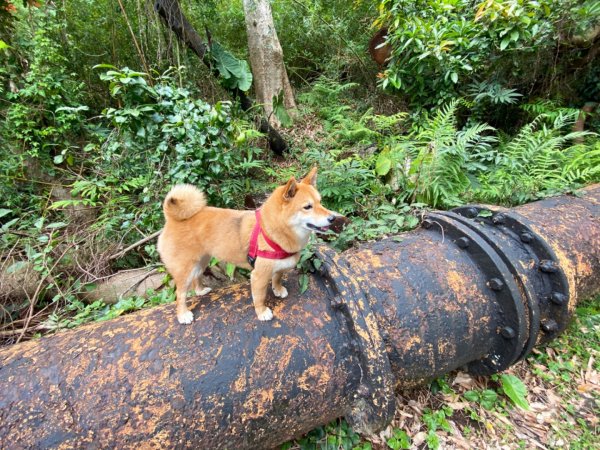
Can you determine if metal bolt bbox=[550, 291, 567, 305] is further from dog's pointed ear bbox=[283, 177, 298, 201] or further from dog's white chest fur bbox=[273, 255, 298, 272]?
dog's pointed ear bbox=[283, 177, 298, 201]

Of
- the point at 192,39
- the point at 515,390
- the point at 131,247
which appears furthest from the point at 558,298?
the point at 192,39

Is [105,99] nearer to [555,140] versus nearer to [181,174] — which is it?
[181,174]

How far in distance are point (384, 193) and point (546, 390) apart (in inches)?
87.3

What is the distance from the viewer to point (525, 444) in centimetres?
187

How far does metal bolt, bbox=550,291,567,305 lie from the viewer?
5.42 ft

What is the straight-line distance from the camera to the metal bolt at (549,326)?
1681mm

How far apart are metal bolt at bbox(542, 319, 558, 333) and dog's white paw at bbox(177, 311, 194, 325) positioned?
6.07 ft

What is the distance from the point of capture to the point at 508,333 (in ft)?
5.17

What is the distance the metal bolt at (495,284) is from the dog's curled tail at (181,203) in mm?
Answer: 1780

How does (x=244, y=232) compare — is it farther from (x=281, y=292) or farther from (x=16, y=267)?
(x=16, y=267)

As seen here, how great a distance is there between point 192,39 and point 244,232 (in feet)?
14.5

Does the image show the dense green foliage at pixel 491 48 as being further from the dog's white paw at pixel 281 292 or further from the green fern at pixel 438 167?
the dog's white paw at pixel 281 292

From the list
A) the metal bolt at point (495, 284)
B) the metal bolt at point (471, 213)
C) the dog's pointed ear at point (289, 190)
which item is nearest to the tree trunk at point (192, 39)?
the dog's pointed ear at point (289, 190)

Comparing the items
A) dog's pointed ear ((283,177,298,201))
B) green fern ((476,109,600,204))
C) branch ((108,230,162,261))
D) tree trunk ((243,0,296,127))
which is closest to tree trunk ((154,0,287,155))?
tree trunk ((243,0,296,127))
